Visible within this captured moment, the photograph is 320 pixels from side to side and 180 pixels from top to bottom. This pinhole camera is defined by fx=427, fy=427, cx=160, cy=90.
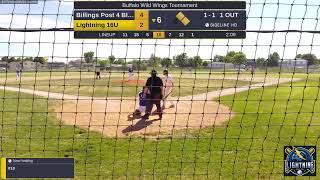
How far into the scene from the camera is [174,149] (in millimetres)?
9438

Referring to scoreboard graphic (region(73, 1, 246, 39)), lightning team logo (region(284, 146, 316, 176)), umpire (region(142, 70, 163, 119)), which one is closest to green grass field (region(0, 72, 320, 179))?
lightning team logo (region(284, 146, 316, 176))

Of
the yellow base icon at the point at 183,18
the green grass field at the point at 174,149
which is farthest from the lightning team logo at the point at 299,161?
the yellow base icon at the point at 183,18

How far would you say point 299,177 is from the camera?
24.9 feet

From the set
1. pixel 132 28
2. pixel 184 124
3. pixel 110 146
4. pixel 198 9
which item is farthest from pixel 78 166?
pixel 184 124

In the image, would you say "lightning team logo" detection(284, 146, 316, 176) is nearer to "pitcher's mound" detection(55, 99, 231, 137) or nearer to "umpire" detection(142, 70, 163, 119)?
"pitcher's mound" detection(55, 99, 231, 137)

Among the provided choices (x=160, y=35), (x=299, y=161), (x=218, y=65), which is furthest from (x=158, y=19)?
(x=218, y=65)

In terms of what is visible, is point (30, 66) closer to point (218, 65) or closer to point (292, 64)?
point (218, 65)

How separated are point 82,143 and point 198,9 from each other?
4425mm

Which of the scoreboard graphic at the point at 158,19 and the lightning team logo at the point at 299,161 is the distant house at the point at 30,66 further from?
the lightning team logo at the point at 299,161

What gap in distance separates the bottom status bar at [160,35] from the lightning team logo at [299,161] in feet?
7.76

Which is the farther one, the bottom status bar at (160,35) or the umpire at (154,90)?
the umpire at (154,90)

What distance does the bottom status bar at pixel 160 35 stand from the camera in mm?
7312

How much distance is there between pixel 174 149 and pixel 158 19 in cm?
329

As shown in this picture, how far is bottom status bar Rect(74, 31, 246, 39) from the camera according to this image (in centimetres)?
731
